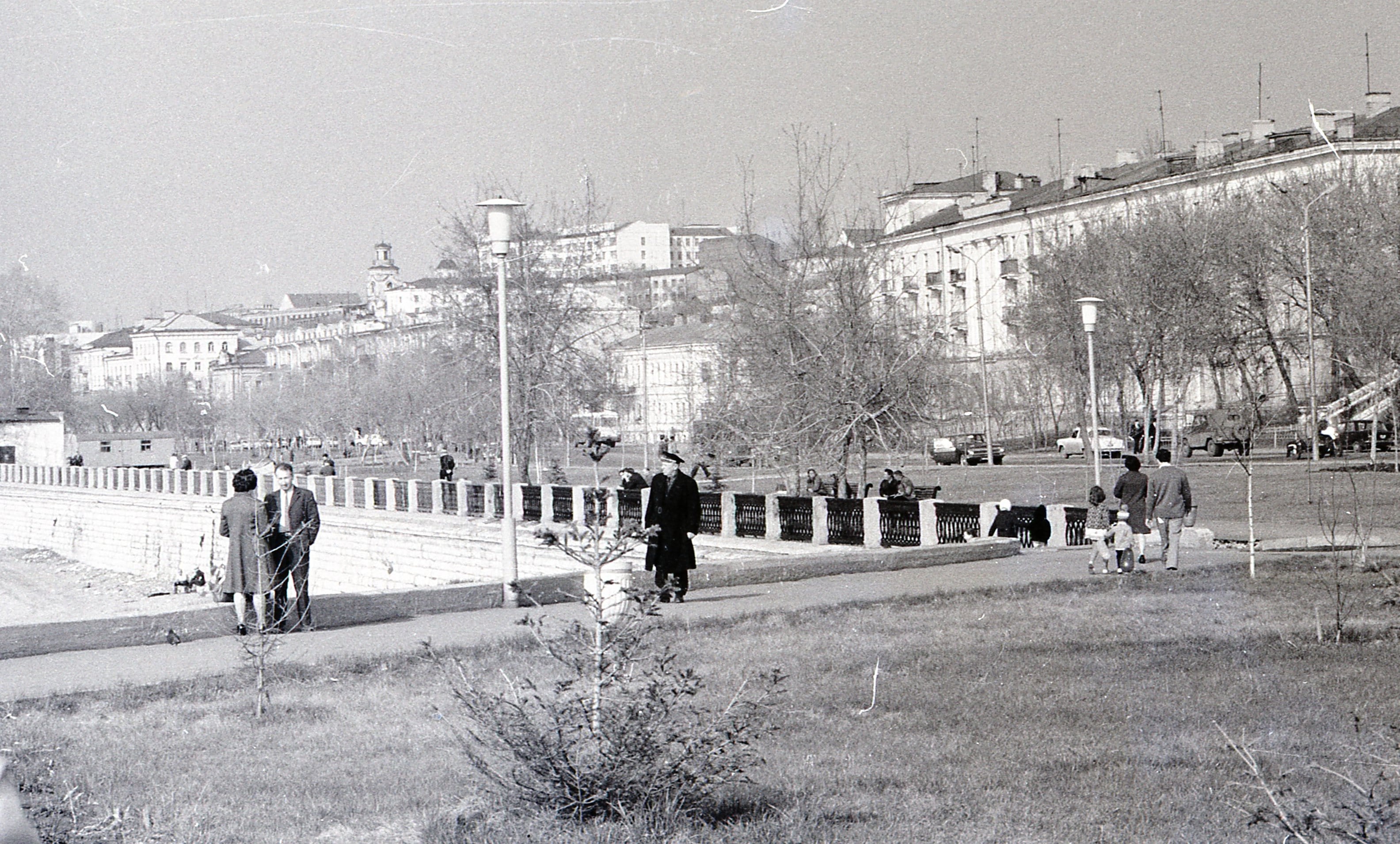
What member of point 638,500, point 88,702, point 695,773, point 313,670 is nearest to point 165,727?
point 88,702

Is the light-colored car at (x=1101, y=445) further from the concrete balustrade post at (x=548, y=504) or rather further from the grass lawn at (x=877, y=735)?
the grass lawn at (x=877, y=735)

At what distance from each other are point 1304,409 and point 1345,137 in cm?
1095

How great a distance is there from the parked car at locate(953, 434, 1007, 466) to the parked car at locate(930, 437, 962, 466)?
0.16 meters

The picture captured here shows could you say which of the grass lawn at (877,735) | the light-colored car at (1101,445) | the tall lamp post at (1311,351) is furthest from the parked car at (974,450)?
the grass lawn at (877,735)

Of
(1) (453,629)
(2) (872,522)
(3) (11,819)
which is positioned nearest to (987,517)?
(2) (872,522)

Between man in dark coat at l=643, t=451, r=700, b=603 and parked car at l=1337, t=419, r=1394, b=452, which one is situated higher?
parked car at l=1337, t=419, r=1394, b=452

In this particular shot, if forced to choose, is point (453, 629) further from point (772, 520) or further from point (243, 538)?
point (772, 520)

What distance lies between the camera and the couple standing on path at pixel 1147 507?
17469 millimetres

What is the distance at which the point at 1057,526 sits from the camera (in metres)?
23.0

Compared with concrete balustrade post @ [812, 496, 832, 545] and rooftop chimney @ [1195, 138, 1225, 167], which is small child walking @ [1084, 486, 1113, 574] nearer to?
concrete balustrade post @ [812, 496, 832, 545]

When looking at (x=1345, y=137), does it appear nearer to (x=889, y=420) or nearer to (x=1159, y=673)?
(x=889, y=420)

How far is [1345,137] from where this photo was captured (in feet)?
170

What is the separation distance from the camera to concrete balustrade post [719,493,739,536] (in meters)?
25.4

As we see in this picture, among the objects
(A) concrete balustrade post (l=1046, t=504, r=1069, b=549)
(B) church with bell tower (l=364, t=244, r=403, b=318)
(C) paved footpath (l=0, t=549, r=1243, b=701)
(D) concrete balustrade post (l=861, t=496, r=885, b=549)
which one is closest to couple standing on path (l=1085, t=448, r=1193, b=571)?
(C) paved footpath (l=0, t=549, r=1243, b=701)
